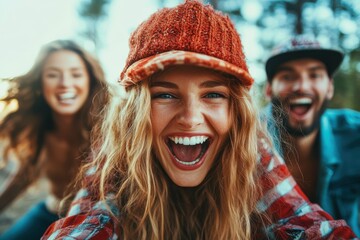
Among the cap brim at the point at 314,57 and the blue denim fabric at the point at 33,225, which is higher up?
the cap brim at the point at 314,57

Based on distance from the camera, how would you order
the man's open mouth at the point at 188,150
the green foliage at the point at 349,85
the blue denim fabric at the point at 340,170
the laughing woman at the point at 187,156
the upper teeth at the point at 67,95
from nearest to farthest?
the laughing woman at the point at 187,156
the man's open mouth at the point at 188,150
the blue denim fabric at the point at 340,170
the upper teeth at the point at 67,95
the green foliage at the point at 349,85

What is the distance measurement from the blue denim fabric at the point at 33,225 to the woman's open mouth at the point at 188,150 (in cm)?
166

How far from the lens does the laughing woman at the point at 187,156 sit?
1377 millimetres

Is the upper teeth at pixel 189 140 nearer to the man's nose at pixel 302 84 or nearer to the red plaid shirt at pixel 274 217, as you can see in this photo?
the red plaid shirt at pixel 274 217

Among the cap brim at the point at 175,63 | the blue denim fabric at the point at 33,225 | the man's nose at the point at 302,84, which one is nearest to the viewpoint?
the cap brim at the point at 175,63

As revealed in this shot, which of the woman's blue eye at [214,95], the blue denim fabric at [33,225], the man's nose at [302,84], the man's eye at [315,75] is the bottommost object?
the blue denim fabric at [33,225]

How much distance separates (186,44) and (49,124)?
74.1 inches

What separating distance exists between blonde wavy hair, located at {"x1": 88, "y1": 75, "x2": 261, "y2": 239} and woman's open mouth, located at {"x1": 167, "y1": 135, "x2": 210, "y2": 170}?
0.30ft

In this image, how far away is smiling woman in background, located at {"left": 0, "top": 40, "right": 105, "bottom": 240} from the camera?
8.70ft

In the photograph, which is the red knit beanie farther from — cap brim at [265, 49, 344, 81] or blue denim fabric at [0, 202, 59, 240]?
blue denim fabric at [0, 202, 59, 240]

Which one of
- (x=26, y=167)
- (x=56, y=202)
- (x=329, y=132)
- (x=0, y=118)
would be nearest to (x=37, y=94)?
(x=0, y=118)

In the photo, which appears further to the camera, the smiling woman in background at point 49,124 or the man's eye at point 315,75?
the smiling woman in background at point 49,124

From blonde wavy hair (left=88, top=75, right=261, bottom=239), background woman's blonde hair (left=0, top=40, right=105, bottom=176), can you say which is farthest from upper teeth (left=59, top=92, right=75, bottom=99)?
blonde wavy hair (left=88, top=75, right=261, bottom=239)

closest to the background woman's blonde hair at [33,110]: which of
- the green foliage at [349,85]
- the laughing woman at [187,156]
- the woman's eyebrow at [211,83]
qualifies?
the laughing woman at [187,156]
